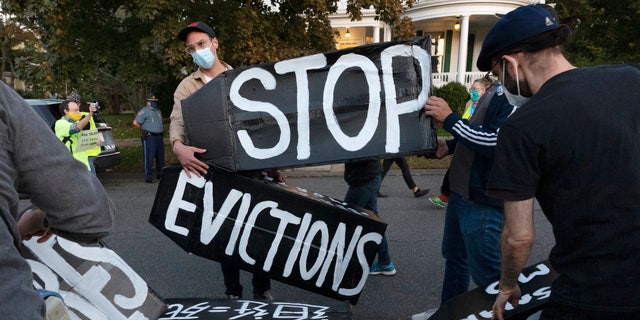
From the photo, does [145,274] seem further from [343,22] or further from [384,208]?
[343,22]

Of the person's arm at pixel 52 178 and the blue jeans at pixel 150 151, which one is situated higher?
the person's arm at pixel 52 178

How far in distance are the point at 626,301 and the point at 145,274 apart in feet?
12.4

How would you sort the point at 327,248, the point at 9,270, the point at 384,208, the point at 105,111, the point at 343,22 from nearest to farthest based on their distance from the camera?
the point at 9,270, the point at 327,248, the point at 384,208, the point at 343,22, the point at 105,111

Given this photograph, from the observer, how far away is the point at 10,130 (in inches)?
40.4

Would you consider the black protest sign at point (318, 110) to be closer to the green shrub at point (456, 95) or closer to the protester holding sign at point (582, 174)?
the protester holding sign at point (582, 174)

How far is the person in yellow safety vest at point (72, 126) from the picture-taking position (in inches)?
240

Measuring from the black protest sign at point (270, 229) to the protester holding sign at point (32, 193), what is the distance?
1.30m

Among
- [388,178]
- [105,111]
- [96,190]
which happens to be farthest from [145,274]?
[105,111]

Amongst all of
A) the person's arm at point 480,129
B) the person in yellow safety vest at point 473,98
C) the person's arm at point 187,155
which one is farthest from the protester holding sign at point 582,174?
the person in yellow safety vest at point 473,98

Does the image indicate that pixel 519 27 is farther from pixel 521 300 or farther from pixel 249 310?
pixel 249 310

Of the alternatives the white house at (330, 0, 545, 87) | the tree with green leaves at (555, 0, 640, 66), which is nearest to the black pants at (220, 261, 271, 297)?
the tree with green leaves at (555, 0, 640, 66)

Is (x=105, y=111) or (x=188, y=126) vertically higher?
(x=188, y=126)

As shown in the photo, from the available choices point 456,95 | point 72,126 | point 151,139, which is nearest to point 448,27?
point 456,95

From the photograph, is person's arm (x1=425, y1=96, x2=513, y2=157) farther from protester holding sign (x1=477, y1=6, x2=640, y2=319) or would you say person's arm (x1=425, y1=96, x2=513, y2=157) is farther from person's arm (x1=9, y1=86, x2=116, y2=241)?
person's arm (x1=9, y1=86, x2=116, y2=241)
